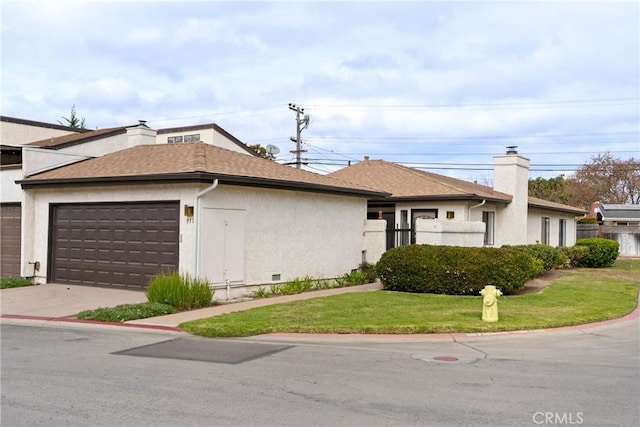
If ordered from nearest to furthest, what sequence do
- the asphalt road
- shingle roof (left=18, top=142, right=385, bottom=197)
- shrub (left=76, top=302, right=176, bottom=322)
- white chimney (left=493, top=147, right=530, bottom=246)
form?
1. the asphalt road
2. shrub (left=76, top=302, right=176, bottom=322)
3. shingle roof (left=18, top=142, right=385, bottom=197)
4. white chimney (left=493, top=147, right=530, bottom=246)

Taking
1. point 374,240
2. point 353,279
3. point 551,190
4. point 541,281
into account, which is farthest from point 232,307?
point 551,190

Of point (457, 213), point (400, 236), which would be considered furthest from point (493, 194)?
point (400, 236)

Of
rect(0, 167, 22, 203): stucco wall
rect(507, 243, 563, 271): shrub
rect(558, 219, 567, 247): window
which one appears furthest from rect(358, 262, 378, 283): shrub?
rect(558, 219, 567, 247): window

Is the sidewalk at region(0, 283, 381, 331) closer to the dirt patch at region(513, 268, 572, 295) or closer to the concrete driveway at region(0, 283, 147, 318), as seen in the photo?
the concrete driveway at region(0, 283, 147, 318)

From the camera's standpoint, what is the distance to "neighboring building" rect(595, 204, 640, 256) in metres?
41.5

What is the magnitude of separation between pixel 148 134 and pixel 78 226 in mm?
5730

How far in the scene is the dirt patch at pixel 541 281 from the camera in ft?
58.4

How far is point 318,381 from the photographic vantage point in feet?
25.7

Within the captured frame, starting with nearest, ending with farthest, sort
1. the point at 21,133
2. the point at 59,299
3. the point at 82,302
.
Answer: the point at 82,302, the point at 59,299, the point at 21,133

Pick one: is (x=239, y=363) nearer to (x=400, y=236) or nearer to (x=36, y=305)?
(x=36, y=305)

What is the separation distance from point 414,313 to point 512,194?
14.6 m

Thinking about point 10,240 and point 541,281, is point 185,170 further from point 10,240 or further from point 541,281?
point 541,281

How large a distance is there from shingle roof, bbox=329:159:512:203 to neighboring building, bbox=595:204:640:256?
20.0m

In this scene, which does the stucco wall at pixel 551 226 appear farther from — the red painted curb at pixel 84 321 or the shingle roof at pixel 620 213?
the red painted curb at pixel 84 321
